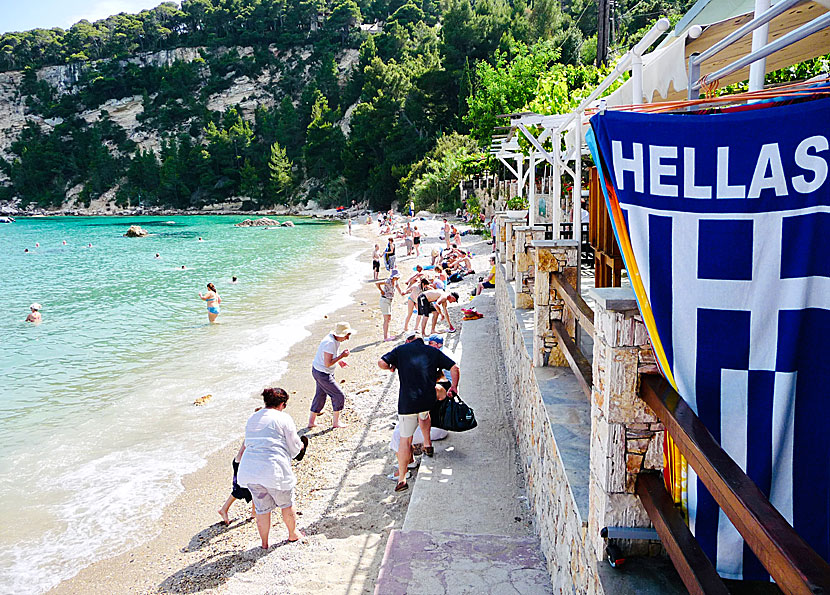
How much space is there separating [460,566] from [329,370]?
14.2ft

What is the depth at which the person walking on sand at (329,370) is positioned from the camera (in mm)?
7906

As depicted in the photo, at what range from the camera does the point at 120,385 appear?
11539 millimetres

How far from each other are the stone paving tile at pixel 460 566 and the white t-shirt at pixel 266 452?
129 cm

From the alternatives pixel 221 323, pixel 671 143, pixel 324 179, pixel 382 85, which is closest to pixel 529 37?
pixel 382 85

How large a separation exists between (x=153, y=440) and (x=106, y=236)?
5134 centimetres

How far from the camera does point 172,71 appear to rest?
96.5 meters

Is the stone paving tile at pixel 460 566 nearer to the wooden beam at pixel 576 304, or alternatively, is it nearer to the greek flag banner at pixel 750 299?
the wooden beam at pixel 576 304

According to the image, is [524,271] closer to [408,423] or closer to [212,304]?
[408,423]

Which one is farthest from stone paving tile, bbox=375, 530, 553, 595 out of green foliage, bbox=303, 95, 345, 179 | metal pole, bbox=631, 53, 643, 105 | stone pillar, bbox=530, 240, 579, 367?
green foliage, bbox=303, 95, 345, 179

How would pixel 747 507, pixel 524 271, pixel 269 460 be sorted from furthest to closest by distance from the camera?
pixel 524 271
pixel 269 460
pixel 747 507

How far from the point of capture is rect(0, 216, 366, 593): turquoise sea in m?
6.68

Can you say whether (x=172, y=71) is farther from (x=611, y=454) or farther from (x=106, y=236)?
(x=611, y=454)

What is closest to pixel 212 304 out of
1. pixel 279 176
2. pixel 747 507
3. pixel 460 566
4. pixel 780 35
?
pixel 460 566

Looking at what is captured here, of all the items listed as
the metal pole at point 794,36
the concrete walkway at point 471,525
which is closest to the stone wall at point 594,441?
the concrete walkway at point 471,525
